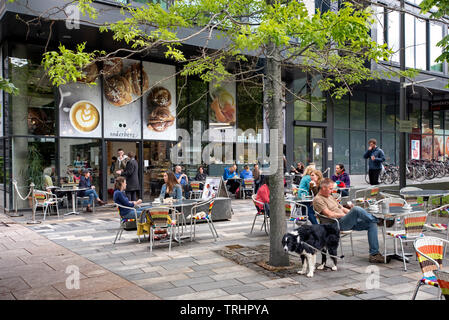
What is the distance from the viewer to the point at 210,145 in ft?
52.7

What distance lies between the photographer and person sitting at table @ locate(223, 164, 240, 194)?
49.9ft

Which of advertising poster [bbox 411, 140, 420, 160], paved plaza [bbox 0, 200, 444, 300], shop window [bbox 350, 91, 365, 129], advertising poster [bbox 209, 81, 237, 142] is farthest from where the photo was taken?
advertising poster [bbox 411, 140, 420, 160]

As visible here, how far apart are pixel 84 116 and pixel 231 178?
577cm

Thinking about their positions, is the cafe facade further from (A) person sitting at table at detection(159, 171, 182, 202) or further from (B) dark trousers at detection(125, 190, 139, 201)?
(B) dark trousers at detection(125, 190, 139, 201)

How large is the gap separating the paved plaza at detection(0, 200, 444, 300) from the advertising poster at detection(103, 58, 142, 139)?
5.86 metres

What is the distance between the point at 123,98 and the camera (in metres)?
13.8

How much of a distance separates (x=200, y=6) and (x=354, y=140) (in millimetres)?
18328

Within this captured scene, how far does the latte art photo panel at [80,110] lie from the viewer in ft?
41.6

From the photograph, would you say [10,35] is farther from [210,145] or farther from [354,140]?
[354,140]

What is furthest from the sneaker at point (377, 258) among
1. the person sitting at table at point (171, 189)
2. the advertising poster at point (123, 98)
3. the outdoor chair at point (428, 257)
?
the advertising poster at point (123, 98)

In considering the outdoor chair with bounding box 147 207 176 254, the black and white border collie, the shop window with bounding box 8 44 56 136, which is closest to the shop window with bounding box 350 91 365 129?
the shop window with bounding box 8 44 56 136

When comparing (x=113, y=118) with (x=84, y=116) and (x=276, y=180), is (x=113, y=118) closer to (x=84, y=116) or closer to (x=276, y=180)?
(x=84, y=116)

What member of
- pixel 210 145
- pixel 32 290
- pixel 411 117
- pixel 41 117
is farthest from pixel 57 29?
pixel 411 117

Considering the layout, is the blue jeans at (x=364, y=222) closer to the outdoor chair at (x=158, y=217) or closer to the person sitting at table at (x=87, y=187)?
the outdoor chair at (x=158, y=217)
